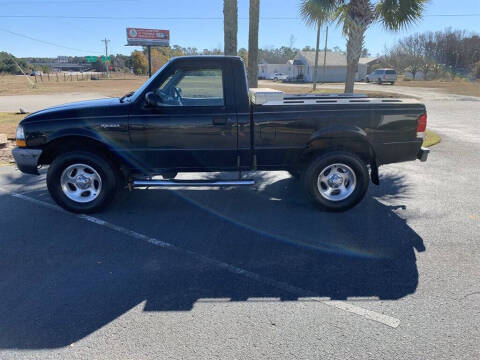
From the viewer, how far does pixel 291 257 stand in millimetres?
3895

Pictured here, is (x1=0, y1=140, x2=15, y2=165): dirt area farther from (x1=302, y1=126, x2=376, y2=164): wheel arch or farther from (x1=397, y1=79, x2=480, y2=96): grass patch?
(x1=397, y1=79, x2=480, y2=96): grass patch

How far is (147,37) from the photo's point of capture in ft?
183

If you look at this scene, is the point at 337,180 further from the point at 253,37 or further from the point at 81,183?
the point at 253,37

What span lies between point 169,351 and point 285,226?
248 centimetres

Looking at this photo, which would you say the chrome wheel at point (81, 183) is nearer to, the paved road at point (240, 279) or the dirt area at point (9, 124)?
the paved road at point (240, 279)

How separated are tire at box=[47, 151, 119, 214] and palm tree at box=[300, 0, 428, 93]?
27.5 feet

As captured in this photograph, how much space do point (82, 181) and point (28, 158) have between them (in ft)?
2.48

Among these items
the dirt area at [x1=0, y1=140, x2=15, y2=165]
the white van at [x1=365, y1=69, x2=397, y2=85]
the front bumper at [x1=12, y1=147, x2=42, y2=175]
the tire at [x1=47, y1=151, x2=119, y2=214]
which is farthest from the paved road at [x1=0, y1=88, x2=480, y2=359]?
the white van at [x1=365, y1=69, x2=397, y2=85]

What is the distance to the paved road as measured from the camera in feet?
8.72

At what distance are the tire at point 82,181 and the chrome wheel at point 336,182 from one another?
2.87 meters

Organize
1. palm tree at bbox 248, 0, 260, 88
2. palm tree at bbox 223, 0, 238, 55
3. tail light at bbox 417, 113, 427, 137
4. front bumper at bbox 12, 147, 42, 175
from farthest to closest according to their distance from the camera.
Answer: palm tree at bbox 248, 0, 260, 88 < palm tree at bbox 223, 0, 238, 55 < tail light at bbox 417, 113, 427, 137 < front bumper at bbox 12, 147, 42, 175

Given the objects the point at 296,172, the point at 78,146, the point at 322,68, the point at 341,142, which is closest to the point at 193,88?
the point at 78,146

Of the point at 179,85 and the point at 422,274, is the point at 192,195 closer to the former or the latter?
the point at 179,85

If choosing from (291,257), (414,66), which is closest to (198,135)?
(291,257)
